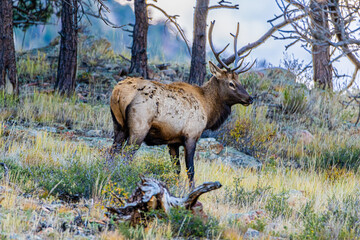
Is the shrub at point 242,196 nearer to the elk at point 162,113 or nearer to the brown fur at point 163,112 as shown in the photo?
the elk at point 162,113

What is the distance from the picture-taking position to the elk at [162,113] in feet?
22.4

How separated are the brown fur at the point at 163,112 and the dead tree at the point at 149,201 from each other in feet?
7.57

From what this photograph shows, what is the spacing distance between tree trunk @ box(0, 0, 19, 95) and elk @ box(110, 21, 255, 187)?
20.6ft

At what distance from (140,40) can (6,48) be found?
162 inches

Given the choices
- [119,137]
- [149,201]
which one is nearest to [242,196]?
[119,137]

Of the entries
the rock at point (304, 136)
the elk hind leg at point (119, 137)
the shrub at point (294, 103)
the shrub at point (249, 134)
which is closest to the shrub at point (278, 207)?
the elk hind leg at point (119, 137)

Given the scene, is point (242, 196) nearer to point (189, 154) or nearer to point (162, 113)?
point (189, 154)

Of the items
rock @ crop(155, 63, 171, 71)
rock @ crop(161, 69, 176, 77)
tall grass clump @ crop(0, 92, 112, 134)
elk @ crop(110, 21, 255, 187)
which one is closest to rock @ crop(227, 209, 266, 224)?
elk @ crop(110, 21, 255, 187)

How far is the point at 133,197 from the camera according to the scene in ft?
15.2

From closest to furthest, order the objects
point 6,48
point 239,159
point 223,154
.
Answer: point 239,159 → point 223,154 → point 6,48

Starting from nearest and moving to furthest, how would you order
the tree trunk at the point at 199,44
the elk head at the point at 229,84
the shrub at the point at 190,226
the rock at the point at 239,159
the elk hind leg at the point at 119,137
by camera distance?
the shrub at the point at 190,226, the elk hind leg at the point at 119,137, the elk head at the point at 229,84, the rock at the point at 239,159, the tree trunk at the point at 199,44

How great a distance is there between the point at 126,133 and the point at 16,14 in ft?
41.0

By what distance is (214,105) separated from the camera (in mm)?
8312

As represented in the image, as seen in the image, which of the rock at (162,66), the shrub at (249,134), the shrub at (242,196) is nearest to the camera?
the shrub at (242,196)
